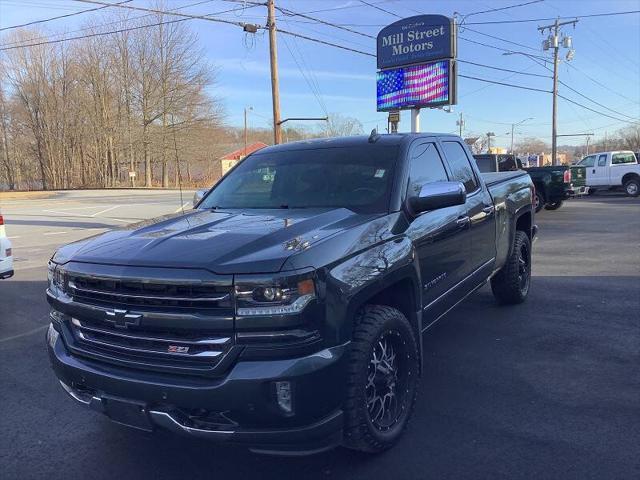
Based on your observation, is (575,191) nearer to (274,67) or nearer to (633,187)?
(633,187)

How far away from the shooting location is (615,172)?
2661cm

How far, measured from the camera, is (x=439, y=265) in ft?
13.4

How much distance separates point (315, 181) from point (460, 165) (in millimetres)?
1707

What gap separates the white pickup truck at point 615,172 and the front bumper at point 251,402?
91.4ft

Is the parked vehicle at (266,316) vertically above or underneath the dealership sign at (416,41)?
underneath

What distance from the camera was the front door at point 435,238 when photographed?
3820mm

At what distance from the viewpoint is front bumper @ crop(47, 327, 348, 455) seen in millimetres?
→ 2521

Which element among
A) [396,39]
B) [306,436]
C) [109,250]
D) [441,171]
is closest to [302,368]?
[306,436]

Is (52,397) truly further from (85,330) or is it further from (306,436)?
(306,436)

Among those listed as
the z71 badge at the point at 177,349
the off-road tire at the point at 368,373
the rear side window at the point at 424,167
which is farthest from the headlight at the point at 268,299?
the rear side window at the point at 424,167

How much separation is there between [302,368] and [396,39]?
17386mm

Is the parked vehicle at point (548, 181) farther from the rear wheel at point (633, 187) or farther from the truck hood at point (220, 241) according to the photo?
the truck hood at point (220, 241)

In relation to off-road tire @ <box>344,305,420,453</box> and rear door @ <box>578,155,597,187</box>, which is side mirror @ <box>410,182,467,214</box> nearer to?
off-road tire @ <box>344,305,420,453</box>

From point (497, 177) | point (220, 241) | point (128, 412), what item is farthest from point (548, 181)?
point (128, 412)
